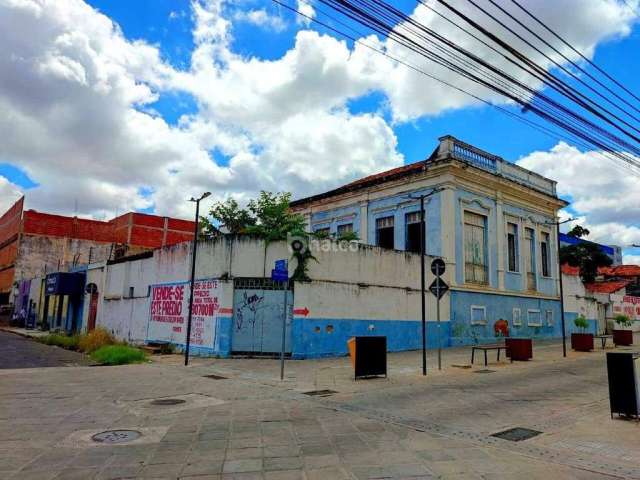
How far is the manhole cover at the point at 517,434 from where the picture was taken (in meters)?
6.28

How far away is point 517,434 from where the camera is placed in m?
6.50

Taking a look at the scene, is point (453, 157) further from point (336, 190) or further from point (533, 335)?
point (533, 335)

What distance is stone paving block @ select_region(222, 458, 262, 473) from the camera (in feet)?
16.1

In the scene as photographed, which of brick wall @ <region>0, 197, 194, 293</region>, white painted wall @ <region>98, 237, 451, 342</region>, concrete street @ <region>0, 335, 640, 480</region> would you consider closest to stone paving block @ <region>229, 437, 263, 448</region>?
concrete street @ <region>0, 335, 640, 480</region>

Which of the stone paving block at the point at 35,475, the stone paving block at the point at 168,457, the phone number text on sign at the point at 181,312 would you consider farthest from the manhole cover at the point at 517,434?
the phone number text on sign at the point at 181,312

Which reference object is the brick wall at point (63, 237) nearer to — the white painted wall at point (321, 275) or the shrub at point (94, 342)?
the white painted wall at point (321, 275)

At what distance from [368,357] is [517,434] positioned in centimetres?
540

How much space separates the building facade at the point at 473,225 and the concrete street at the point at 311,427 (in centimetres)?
1082

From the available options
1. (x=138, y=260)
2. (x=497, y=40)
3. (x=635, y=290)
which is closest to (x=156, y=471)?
(x=497, y=40)

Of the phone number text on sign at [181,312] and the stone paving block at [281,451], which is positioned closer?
the stone paving block at [281,451]

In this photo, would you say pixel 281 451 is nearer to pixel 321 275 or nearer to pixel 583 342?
pixel 321 275

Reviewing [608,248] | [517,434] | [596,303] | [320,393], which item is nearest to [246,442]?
[517,434]

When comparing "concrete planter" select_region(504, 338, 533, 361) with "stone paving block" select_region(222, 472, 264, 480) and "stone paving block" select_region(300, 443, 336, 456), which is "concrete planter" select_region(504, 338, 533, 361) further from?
"stone paving block" select_region(222, 472, 264, 480)

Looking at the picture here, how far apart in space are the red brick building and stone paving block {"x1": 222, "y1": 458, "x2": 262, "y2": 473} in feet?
124
